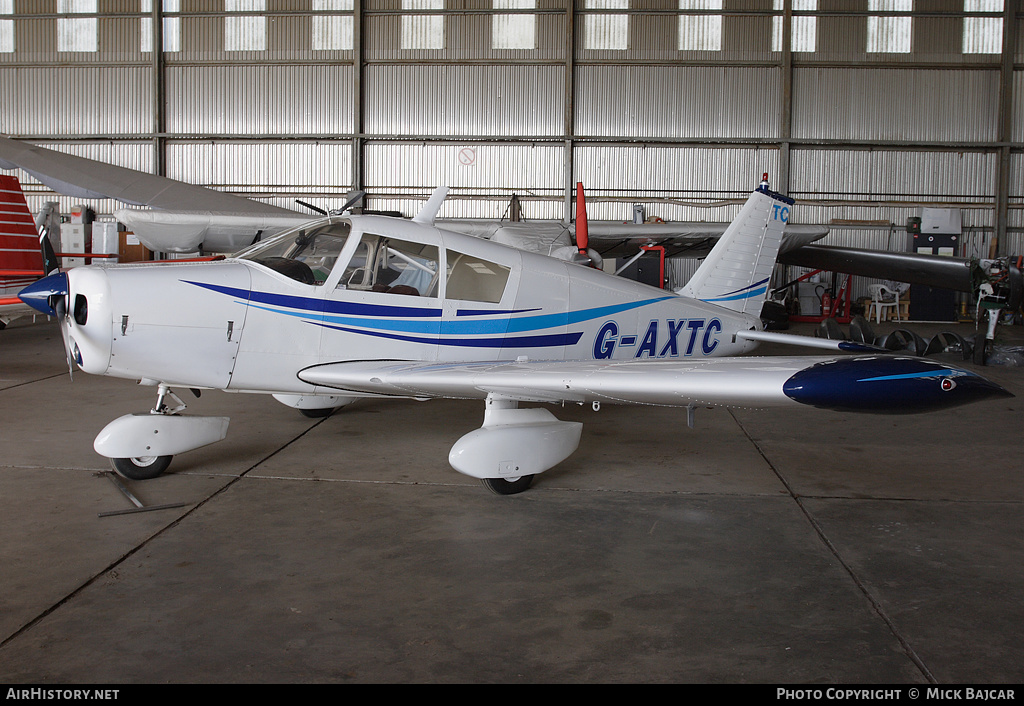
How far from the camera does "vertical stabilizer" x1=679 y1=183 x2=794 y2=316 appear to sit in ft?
23.1

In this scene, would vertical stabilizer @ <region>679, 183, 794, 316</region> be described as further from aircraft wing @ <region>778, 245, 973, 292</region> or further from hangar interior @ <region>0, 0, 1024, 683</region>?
aircraft wing @ <region>778, 245, 973, 292</region>

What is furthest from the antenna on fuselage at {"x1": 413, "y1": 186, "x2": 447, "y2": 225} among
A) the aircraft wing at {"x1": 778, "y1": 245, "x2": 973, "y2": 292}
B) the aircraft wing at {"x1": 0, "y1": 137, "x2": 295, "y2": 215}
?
the aircraft wing at {"x1": 0, "y1": 137, "x2": 295, "y2": 215}

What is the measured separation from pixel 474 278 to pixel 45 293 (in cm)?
256

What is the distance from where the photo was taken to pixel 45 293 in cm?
Answer: 421

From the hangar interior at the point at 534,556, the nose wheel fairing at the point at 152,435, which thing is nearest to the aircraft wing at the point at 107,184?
the hangar interior at the point at 534,556

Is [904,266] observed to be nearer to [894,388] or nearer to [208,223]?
[894,388]

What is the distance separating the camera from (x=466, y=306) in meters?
5.22

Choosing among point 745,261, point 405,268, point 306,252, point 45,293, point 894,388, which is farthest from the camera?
point 745,261

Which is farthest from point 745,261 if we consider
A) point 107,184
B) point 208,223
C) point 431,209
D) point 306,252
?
point 107,184

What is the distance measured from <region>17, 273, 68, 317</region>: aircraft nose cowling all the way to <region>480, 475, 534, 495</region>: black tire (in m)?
2.63

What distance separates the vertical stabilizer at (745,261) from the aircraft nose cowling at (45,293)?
4.96m

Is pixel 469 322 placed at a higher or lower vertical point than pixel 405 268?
lower

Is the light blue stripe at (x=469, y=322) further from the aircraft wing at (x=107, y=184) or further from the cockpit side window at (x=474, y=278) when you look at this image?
the aircraft wing at (x=107, y=184)

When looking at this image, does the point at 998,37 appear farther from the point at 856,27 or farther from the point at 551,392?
the point at 551,392
